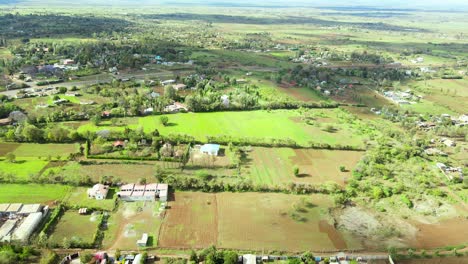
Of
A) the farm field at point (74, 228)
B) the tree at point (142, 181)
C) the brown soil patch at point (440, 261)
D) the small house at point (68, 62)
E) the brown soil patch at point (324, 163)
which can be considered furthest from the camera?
the small house at point (68, 62)

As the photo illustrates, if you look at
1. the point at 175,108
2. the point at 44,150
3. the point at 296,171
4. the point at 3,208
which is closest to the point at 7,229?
the point at 3,208

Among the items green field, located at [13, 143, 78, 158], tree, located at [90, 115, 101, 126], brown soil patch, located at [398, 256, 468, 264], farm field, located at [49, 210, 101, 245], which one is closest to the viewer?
brown soil patch, located at [398, 256, 468, 264]

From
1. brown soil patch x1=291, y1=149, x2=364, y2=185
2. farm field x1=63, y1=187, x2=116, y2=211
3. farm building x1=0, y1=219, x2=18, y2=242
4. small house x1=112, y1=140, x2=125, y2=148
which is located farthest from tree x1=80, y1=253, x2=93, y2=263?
brown soil patch x1=291, y1=149, x2=364, y2=185

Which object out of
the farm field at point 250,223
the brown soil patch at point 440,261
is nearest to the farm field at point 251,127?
the farm field at point 250,223

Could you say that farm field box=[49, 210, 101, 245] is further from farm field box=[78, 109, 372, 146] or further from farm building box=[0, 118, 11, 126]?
farm building box=[0, 118, 11, 126]

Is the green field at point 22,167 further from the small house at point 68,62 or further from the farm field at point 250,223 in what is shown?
the small house at point 68,62

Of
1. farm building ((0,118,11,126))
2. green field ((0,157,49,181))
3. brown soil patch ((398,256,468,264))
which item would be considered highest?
farm building ((0,118,11,126))
